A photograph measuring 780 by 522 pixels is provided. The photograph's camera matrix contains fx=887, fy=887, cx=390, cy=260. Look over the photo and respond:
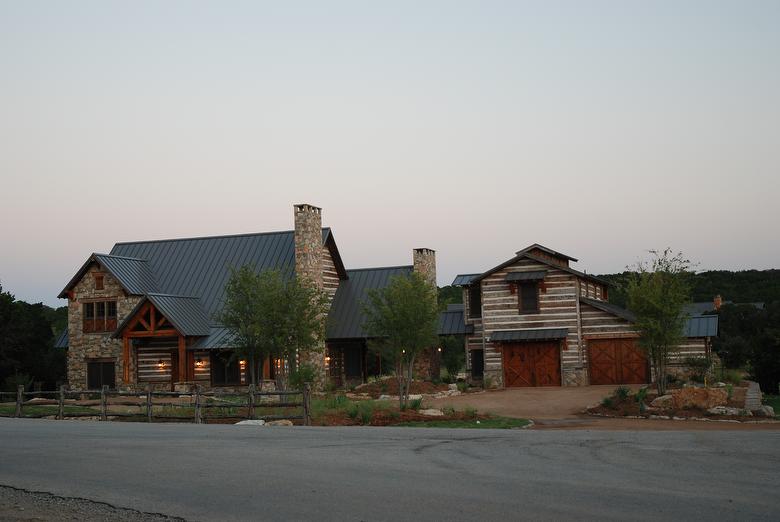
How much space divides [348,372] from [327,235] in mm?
8087

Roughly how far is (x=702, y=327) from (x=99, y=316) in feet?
110

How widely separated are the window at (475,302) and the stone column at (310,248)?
8498 millimetres

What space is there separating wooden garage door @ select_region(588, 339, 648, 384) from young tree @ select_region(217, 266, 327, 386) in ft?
48.4

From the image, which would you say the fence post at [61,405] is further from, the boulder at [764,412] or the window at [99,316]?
the boulder at [764,412]

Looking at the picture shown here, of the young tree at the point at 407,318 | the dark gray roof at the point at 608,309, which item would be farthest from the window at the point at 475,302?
the young tree at the point at 407,318

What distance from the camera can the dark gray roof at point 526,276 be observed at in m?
46.4

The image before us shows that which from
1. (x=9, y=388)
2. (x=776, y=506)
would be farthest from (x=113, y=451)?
(x=9, y=388)

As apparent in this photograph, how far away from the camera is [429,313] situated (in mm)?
36500

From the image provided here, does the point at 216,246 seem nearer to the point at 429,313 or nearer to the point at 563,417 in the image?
the point at 429,313

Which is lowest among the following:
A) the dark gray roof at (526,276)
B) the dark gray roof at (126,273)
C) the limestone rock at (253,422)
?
the limestone rock at (253,422)

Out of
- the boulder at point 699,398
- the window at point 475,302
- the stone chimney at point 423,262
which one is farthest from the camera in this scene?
the stone chimney at point 423,262

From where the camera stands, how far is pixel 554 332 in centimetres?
4609

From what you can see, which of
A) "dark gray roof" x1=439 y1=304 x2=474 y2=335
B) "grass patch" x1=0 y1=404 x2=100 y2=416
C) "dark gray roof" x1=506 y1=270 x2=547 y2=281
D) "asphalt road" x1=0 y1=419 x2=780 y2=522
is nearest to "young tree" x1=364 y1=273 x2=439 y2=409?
"dark gray roof" x1=506 y1=270 x2=547 y2=281

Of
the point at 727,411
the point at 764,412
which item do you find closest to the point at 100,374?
the point at 727,411
